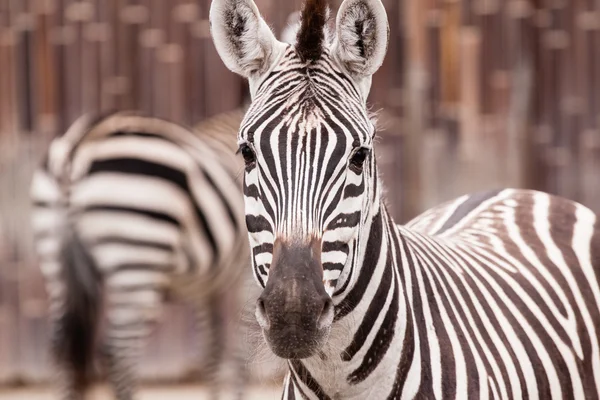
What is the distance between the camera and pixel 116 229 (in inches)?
243

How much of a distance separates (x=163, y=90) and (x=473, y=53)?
2466mm

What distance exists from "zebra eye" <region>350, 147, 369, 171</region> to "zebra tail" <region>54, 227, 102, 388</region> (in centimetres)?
372

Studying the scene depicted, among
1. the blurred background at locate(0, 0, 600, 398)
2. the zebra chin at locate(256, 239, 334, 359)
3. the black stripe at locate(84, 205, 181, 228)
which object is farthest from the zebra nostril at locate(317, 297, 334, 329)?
the blurred background at locate(0, 0, 600, 398)

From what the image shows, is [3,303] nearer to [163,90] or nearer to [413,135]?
[163,90]

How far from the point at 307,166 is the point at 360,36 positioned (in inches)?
18.4

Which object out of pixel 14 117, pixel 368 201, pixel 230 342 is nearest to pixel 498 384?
pixel 368 201

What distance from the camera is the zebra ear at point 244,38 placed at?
115 inches

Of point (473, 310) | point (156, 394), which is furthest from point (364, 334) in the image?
point (156, 394)

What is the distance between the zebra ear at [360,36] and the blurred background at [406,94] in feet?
16.8

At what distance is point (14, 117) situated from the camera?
8039mm

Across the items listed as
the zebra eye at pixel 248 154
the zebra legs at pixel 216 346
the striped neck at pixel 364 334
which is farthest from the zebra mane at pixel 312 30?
the zebra legs at pixel 216 346

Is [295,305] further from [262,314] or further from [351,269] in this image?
[351,269]

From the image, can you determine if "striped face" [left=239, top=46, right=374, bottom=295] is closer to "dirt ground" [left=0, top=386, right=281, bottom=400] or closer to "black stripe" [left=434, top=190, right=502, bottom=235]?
"black stripe" [left=434, top=190, right=502, bottom=235]

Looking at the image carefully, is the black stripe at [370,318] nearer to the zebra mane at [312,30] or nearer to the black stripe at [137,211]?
the zebra mane at [312,30]
